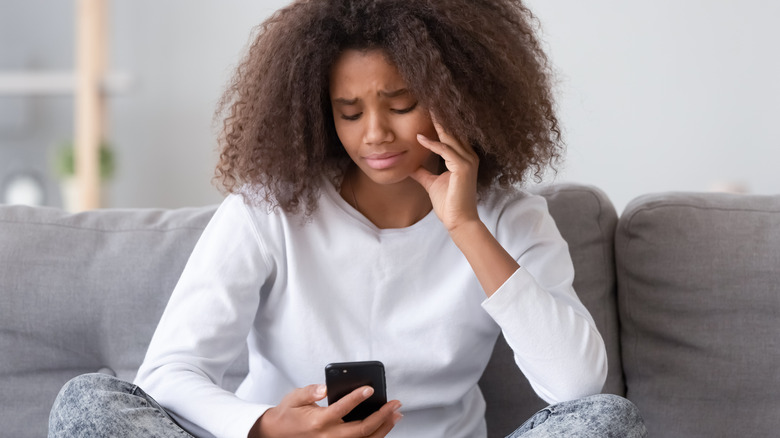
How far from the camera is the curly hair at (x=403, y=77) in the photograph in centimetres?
130

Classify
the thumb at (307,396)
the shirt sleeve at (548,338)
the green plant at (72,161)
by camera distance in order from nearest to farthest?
the thumb at (307,396), the shirt sleeve at (548,338), the green plant at (72,161)

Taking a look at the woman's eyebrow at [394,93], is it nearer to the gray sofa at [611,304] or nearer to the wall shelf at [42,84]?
the gray sofa at [611,304]

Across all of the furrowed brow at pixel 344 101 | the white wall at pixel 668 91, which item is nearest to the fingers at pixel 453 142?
the furrowed brow at pixel 344 101

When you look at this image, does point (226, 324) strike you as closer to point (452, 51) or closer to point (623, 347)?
point (452, 51)

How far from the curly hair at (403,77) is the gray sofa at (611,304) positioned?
0.28 m

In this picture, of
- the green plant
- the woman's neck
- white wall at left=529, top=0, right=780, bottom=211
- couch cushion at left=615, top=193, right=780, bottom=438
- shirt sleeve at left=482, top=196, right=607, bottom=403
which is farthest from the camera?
the green plant

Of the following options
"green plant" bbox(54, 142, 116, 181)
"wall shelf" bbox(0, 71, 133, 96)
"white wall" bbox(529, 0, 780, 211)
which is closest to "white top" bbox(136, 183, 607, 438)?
"white wall" bbox(529, 0, 780, 211)

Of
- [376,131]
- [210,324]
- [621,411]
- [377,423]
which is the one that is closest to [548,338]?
[621,411]

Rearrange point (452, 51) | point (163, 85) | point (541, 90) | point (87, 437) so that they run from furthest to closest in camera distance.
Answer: point (163, 85) < point (541, 90) < point (452, 51) < point (87, 437)

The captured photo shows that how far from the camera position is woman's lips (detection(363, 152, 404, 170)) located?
132 centimetres

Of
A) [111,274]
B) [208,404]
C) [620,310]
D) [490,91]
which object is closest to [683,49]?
[620,310]

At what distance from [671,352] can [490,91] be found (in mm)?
638

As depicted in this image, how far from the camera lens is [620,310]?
1.70 metres

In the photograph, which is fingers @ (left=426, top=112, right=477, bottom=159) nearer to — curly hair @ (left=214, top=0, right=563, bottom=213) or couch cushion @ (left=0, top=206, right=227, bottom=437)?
curly hair @ (left=214, top=0, right=563, bottom=213)
